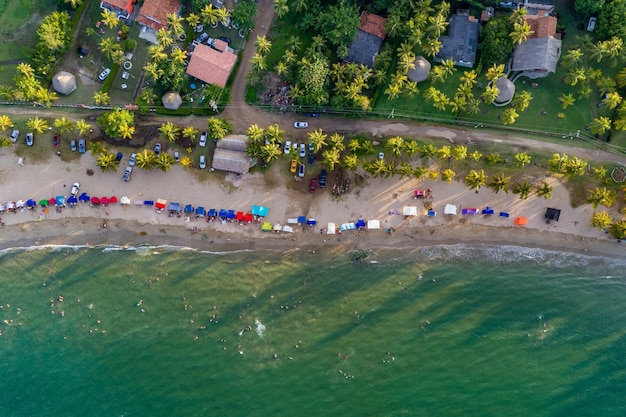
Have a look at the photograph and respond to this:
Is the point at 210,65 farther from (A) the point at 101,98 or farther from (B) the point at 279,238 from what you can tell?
(B) the point at 279,238

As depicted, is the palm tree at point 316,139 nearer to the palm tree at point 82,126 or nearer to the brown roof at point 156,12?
the brown roof at point 156,12

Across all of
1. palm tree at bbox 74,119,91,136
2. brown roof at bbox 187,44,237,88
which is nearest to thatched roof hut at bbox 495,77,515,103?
brown roof at bbox 187,44,237,88

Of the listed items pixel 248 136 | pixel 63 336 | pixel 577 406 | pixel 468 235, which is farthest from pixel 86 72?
pixel 577 406

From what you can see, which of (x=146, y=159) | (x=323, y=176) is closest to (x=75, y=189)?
(x=146, y=159)

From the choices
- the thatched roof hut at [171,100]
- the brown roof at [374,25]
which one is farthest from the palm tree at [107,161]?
the brown roof at [374,25]

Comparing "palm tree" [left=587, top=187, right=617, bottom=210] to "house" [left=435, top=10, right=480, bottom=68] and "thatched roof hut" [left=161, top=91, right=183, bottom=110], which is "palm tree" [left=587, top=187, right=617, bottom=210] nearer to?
"house" [left=435, top=10, right=480, bottom=68]
